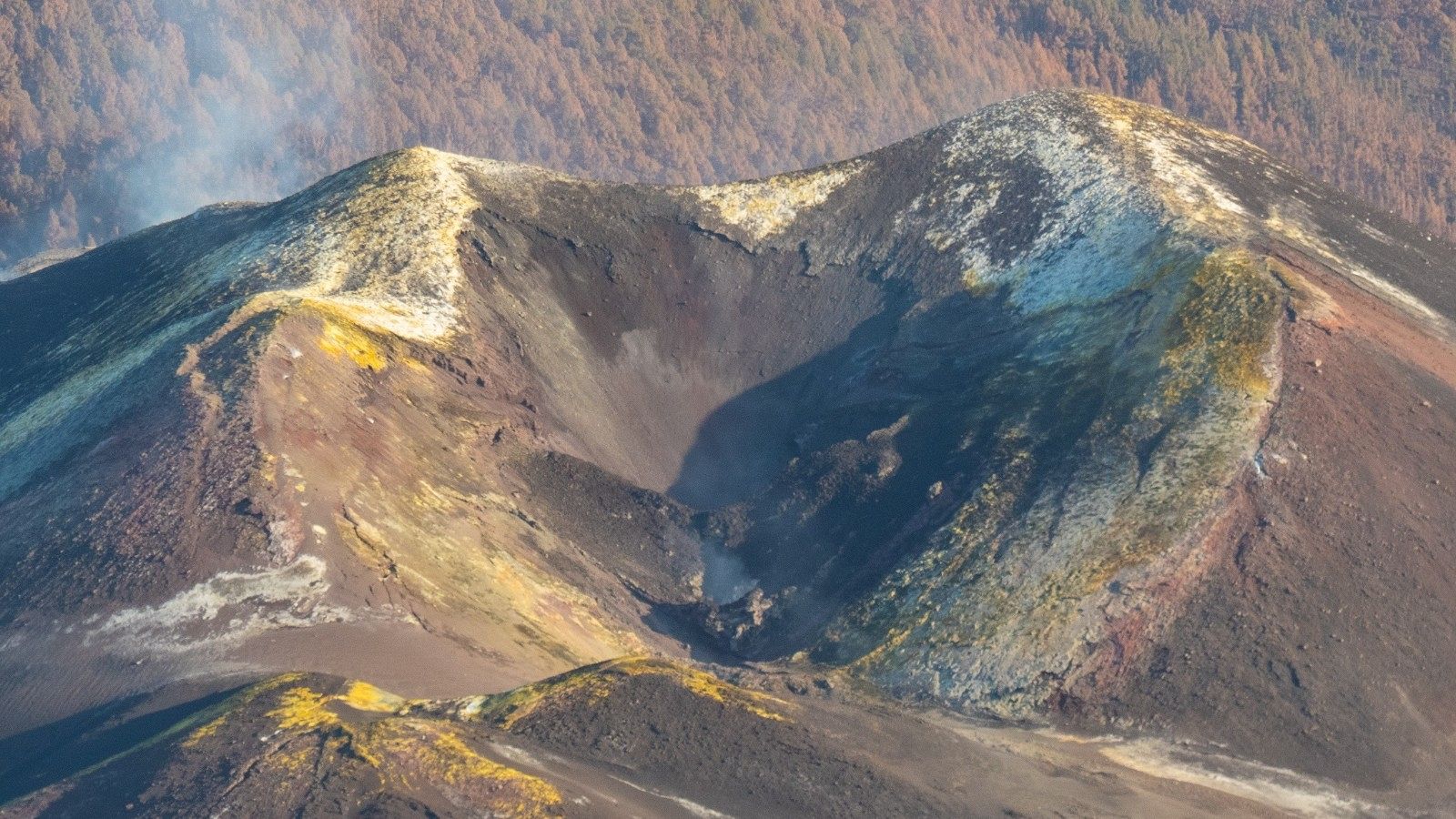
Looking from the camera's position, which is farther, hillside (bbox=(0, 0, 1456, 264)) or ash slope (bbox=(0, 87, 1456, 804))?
hillside (bbox=(0, 0, 1456, 264))

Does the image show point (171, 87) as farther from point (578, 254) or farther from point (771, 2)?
point (578, 254)

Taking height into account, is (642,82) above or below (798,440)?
above

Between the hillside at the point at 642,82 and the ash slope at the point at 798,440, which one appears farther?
the hillside at the point at 642,82

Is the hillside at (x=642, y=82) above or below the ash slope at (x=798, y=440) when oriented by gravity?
above

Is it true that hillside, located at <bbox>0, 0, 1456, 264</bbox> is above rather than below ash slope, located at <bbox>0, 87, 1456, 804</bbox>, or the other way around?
above

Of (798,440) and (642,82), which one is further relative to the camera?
(642,82)
